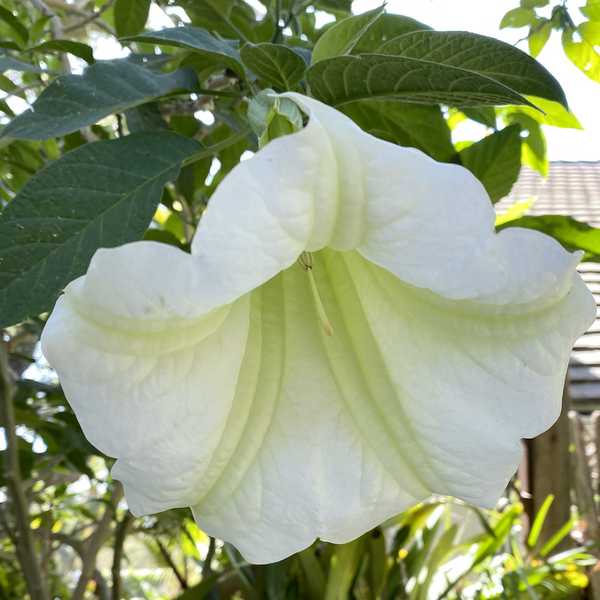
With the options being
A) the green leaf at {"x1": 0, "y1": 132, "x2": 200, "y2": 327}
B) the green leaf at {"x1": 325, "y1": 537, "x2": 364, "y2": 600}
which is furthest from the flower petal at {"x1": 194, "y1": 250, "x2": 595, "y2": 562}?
the green leaf at {"x1": 325, "y1": 537, "x2": 364, "y2": 600}

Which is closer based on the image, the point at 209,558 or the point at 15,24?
the point at 15,24

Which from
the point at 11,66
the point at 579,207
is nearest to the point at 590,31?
the point at 11,66

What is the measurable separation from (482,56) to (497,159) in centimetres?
28

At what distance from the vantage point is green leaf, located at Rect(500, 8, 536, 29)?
0.96m

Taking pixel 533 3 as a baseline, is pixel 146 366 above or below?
below

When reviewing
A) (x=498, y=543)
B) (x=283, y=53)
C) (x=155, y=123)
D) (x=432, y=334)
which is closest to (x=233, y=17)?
(x=155, y=123)

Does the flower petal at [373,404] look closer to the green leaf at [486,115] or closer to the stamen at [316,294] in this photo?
the stamen at [316,294]

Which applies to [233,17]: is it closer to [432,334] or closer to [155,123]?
[155,123]

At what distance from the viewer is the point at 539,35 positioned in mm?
956

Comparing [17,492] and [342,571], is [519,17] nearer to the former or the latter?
[17,492]

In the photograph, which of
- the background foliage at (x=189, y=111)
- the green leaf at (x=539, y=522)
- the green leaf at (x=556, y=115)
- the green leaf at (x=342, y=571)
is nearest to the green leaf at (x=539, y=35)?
the background foliage at (x=189, y=111)

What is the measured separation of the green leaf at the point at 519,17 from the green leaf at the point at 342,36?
18.9 inches

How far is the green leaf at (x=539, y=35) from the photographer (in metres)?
0.95

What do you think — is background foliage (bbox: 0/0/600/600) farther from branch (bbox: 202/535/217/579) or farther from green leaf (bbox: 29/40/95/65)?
branch (bbox: 202/535/217/579)
